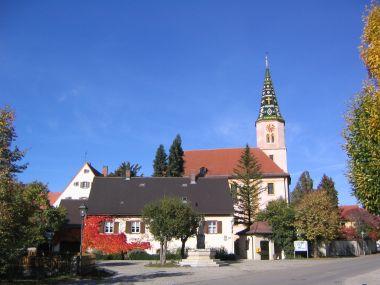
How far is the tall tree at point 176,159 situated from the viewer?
6944cm

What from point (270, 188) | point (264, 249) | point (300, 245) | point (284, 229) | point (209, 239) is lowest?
point (264, 249)

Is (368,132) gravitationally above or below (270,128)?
below

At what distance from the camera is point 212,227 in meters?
48.8

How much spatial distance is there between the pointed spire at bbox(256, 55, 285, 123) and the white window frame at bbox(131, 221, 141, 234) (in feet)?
121

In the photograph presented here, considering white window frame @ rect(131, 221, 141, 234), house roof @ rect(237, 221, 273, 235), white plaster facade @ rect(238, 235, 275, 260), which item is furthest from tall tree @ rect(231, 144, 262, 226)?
white window frame @ rect(131, 221, 141, 234)

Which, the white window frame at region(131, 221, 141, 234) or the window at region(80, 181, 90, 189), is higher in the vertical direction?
the window at region(80, 181, 90, 189)

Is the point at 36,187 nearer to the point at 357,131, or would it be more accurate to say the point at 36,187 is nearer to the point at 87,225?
the point at 87,225

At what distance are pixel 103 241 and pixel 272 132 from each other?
40.9 meters

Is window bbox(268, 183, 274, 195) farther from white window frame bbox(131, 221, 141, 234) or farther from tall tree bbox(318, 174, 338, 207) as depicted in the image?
white window frame bbox(131, 221, 141, 234)

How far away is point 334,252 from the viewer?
53.9 metres

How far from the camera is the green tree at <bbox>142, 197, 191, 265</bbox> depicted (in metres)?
35.4

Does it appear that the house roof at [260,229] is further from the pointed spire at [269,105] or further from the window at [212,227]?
the pointed spire at [269,105]

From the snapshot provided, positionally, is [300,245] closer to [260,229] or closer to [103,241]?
[260,229]

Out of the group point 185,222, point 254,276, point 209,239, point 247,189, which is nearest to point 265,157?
point 247,189
